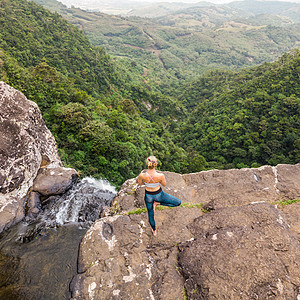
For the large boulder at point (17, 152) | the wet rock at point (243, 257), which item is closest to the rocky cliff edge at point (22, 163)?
the large boulder at point (17, 152)

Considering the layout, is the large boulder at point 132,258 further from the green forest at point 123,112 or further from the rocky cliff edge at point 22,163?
the green forest at point 123,112

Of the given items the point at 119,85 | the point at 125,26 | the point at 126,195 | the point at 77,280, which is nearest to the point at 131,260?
the point at 77,280

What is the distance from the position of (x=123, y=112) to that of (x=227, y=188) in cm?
2303

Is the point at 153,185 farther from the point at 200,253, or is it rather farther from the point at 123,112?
the point at 123,112

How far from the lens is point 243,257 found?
468cm

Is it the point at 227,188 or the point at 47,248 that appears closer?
the point at 47,248

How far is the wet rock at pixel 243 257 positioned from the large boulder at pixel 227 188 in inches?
47.2

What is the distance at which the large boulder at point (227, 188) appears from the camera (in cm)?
703

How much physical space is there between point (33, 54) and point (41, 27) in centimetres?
1545

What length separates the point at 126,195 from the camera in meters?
8.05

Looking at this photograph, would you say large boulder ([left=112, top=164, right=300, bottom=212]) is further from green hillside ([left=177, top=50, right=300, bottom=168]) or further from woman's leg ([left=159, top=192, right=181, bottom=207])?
green hillside ([left=177, top=50, right=300, bottom=168])

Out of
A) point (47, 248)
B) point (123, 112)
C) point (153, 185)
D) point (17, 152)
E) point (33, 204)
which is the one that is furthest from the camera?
point (123, 112)

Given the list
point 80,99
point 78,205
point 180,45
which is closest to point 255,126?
point 80,99

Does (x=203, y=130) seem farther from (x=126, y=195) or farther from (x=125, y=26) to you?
(x=125, y=26)
